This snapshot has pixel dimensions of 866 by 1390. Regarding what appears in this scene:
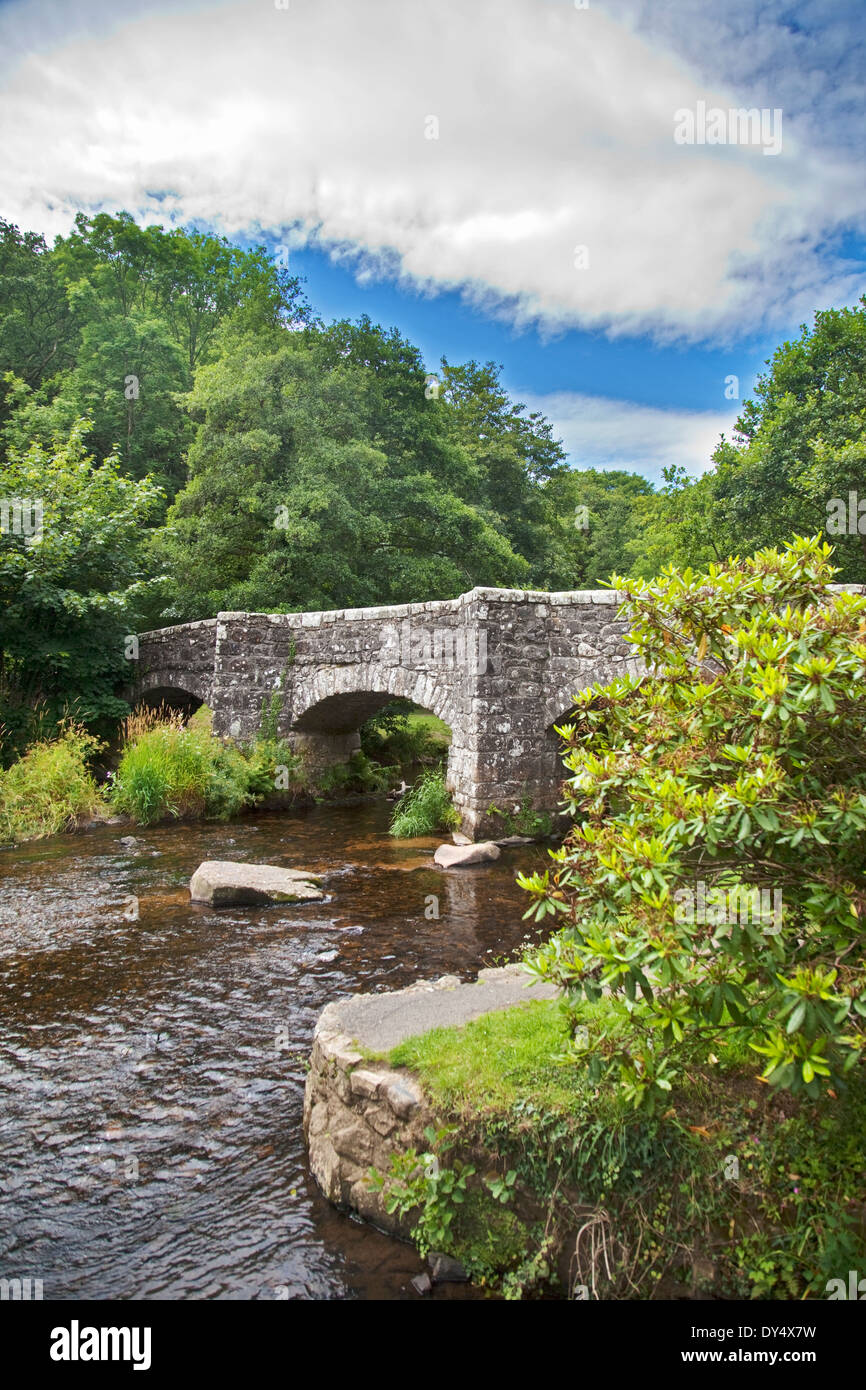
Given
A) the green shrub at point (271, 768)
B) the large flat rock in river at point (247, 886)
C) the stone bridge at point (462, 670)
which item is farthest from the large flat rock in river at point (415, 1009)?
the green shrub at point (271, 768)

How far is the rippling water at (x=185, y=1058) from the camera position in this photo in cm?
276

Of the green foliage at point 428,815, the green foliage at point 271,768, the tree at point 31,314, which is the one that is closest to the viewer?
the green foliage at point 428,815

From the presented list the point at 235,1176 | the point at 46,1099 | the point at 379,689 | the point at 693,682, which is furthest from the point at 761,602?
the point at 379,689

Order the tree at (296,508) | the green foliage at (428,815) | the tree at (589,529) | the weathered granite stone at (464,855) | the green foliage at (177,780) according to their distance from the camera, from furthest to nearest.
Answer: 1. the tree at (589,529)
2. the tree at (296,508)
3. the green foliage at (177,780)
4. the green foliage at (428,815)
5. the weathered granite stone at (464,855)

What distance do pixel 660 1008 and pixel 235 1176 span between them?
195 cm

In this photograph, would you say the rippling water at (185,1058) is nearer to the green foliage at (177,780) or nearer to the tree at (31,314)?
the green foliage at (177,780)

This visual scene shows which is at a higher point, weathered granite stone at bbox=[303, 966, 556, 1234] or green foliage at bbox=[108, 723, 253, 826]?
green foliage at bbox=[108, 723, 253, 826]

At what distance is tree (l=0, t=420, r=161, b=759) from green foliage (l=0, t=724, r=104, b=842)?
3.43 ft

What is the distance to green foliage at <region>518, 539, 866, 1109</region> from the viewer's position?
7.14 ft

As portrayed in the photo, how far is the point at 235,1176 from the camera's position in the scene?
317cm

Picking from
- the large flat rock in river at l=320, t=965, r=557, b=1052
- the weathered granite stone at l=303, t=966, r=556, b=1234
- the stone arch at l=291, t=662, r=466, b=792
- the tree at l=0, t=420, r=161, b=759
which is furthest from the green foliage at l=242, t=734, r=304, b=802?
the weathered granite stone at l=303, t=966, r=556, b=1234

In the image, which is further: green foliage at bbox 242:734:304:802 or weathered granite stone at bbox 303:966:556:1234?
green foliage at bbox 242:734:304:802

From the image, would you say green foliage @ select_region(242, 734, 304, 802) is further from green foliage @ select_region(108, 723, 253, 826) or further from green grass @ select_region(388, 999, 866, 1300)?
green grass @ select_region(388, 999, 866, 1300)

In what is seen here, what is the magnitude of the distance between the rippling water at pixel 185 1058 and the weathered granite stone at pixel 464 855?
0.48ft
